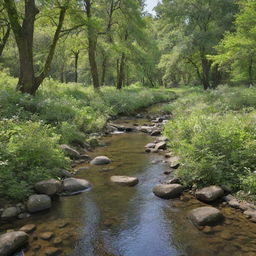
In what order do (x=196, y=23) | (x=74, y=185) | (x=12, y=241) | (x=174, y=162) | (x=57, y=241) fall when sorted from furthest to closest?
(x=196, y=23)
(x=174, y=162)
(x=74, y=185)
(x=57, y=241)
(x=12, y=241)

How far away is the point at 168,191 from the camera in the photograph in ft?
21.9

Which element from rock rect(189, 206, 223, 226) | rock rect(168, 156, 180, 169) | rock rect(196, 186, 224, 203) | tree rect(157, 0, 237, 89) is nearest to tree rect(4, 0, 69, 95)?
rock rect(168, 156, 180, 169)

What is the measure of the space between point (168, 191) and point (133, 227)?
1609 mm

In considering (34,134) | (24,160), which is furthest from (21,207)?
(34,134)

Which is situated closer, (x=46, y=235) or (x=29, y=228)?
(x=46, y=235)

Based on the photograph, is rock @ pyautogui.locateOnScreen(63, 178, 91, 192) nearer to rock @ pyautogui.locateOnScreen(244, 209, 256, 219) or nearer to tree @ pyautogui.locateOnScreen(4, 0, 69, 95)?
rock @ pyautogui.locateOnScreen(244, 209, 256, 219)

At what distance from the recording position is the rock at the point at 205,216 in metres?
5.39

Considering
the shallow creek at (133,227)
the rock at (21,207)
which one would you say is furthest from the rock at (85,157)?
the rock at (21,207)

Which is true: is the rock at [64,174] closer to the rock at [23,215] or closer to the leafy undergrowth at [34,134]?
the leafy undergrowth at [34,134]

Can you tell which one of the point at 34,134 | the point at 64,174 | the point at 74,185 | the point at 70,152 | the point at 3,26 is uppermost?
the point at 3,26

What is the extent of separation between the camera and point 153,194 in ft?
22.7

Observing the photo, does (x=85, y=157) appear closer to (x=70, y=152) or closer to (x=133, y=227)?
(x=70, y=152)

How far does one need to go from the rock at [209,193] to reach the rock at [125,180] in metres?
1.83

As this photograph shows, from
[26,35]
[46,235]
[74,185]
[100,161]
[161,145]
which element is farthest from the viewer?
[26,35]
